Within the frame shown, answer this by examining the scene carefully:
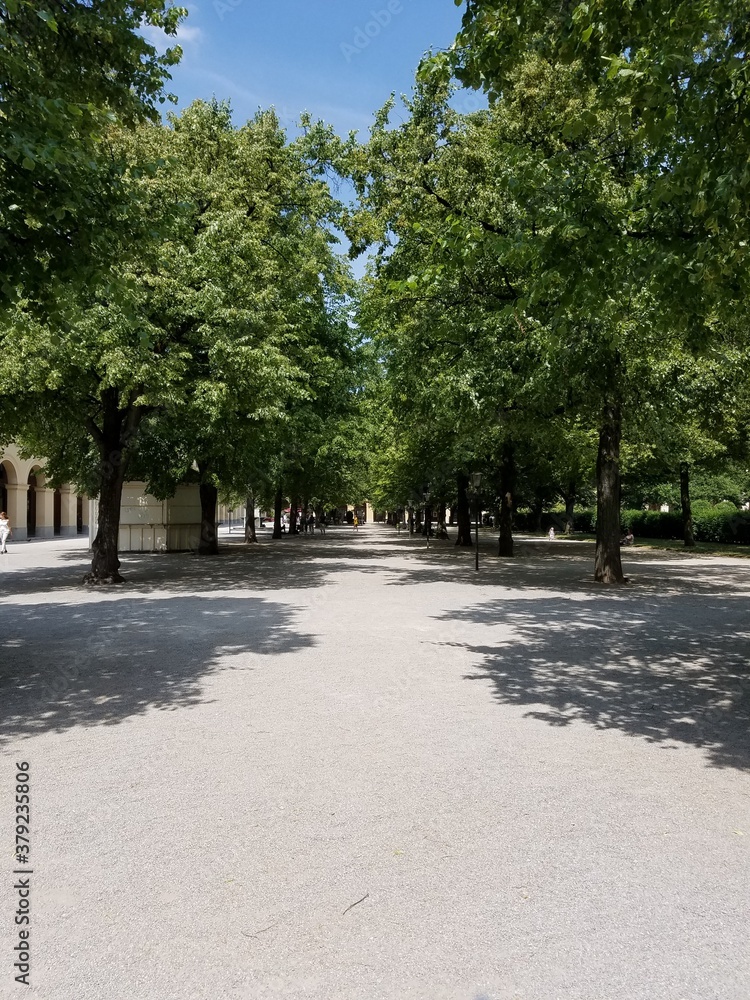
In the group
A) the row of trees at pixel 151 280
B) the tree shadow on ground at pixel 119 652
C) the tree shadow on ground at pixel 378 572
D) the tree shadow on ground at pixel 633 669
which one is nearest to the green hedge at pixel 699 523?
the tree shadow on ground at pixel 378 572

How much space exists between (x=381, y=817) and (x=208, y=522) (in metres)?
27.1

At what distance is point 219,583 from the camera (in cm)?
1761

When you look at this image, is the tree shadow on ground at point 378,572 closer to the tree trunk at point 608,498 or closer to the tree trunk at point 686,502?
the tree trunk at point 608,498

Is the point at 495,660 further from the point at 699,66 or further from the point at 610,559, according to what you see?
the point at 610,559

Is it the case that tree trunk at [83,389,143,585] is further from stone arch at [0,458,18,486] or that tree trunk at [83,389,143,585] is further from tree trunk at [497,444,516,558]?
stone arch at [0,458,18,486]

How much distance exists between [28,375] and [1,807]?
11409 millimetres

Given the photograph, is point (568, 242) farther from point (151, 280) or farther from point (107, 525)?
point (107, 525)

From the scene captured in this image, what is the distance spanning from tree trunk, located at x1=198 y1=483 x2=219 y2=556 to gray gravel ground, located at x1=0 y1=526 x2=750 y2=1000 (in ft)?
65.9

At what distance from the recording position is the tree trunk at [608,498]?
1728 cm

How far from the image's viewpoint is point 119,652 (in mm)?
8812

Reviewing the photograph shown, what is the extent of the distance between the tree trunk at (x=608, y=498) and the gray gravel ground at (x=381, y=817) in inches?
323

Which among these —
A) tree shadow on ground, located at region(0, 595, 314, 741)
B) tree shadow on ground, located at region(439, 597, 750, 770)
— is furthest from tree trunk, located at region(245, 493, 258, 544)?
tree shadow on ground, located at region(439, 597, 750, 770)

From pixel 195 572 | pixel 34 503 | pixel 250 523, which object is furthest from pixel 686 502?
pixel 34 503

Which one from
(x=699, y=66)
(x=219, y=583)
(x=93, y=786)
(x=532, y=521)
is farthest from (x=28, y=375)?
(x=532, y=521)
